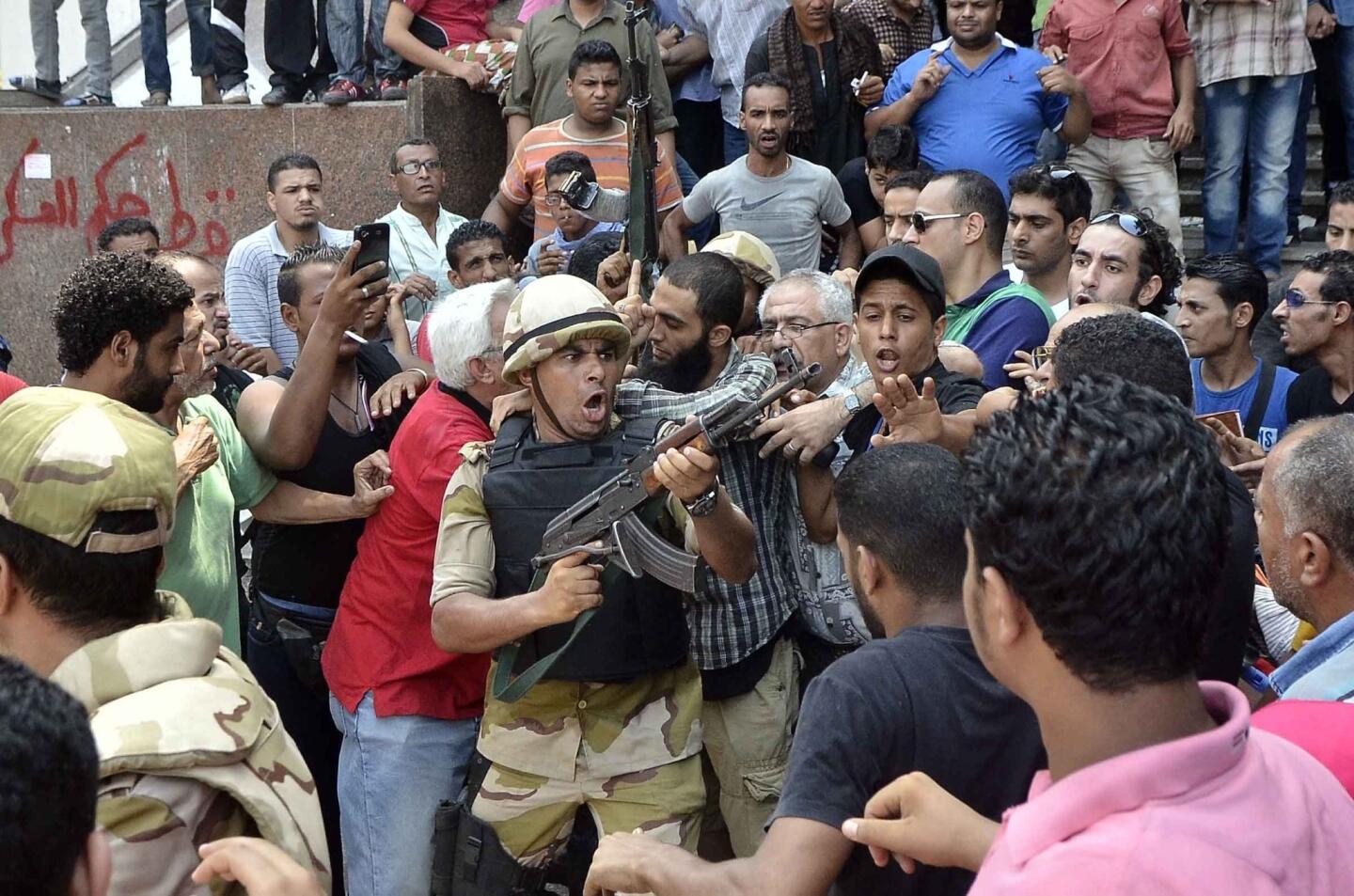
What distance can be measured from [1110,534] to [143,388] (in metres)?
2.84

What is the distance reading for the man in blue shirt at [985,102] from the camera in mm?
6992

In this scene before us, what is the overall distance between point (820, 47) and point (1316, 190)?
11.4 ft

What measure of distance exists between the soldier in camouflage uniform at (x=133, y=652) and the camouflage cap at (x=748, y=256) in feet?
9.85

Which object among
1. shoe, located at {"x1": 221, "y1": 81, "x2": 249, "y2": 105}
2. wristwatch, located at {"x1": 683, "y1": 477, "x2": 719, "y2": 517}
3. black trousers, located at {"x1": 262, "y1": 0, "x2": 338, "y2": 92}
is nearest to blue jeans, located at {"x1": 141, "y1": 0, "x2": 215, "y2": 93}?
shoe, located at {"x1": 221, "y1": 81, "x2": 249, "y2": 105}

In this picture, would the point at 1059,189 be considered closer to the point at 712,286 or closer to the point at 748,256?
the point at 748,256

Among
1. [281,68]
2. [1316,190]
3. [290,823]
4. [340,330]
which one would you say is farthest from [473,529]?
[1316,190]

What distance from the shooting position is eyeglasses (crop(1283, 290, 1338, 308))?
16.3ft

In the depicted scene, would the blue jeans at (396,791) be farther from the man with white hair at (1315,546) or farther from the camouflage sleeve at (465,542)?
the man with white hair at (1315,546)

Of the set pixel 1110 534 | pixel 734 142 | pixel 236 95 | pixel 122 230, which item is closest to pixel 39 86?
pixel 236 95

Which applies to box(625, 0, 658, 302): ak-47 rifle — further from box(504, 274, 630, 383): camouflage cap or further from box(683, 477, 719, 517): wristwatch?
box(683, 477, 719, 517): wristwatch

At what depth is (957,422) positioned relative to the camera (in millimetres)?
3469

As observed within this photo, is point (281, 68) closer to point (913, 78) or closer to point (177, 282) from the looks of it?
point (913, 78)

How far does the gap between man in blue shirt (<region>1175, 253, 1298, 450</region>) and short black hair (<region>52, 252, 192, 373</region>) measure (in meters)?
3.47

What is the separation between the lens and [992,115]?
7020 mm
